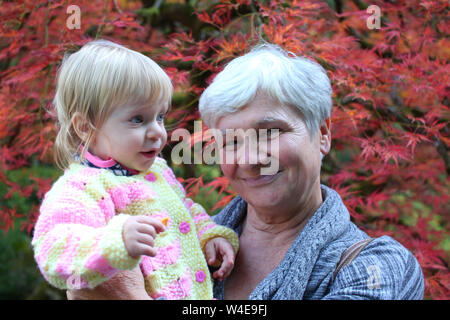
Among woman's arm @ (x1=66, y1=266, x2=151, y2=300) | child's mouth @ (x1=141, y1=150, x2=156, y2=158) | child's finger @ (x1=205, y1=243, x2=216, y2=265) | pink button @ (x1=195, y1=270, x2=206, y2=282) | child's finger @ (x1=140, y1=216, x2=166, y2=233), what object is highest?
child's mouth @ (x1=141, y1=150, x2=156, y2=158)

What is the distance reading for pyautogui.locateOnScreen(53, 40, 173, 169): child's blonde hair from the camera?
1.45 metres

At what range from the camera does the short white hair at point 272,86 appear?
5.10 feet

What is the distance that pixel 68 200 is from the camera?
133cm

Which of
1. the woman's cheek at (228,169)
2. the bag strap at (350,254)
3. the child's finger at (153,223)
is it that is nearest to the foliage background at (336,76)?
the woman's cheek at (228,169)

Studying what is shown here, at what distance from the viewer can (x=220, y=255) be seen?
1727 millimetres

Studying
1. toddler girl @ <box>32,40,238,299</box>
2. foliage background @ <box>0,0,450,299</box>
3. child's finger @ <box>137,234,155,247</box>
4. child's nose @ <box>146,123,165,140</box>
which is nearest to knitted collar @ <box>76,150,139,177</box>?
toddler girl @ <box>32,40,238,299</box>

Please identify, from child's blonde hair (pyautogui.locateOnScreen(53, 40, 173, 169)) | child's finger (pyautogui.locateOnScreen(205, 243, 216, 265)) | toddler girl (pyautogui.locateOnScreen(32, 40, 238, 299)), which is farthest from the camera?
child's finger (pyautogui.locateOnScreen(205, 243, 216, 265))

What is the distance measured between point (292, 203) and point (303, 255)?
204 mm

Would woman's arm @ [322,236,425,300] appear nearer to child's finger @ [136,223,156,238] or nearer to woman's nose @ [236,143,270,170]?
woman's nose @ [236,143,270,170]

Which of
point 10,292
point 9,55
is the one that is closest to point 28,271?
point 10,292

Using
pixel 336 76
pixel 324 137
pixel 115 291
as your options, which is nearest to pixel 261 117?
pixel 324 137

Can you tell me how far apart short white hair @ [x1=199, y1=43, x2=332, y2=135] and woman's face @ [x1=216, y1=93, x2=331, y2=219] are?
1.1 inches

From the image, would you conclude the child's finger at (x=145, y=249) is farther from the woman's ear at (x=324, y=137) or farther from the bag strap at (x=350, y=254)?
the woman's ear at (x=324, y=137)

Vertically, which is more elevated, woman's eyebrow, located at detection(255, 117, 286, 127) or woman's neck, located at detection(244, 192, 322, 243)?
woman's eyebrow, located at detection(255, 117, 286, 127)
